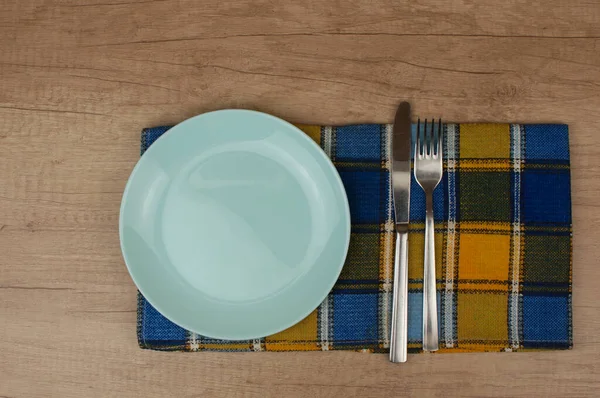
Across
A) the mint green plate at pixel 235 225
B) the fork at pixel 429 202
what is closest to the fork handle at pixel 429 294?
the fork at pixel 429 202

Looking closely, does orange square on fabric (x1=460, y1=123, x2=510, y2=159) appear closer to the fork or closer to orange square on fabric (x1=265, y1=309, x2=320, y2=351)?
the fork

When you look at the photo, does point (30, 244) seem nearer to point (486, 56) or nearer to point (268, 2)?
point (268, 2)

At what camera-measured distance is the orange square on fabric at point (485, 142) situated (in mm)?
776

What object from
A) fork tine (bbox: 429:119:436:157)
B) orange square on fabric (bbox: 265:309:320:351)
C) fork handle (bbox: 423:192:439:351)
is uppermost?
fork tine (bbox: 429:119:436:157)


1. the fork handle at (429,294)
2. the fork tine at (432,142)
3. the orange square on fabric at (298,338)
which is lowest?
the orange square on fabric at (298,338)

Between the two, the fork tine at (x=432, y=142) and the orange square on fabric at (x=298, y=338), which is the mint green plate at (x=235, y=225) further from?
the fork tine at (x=432, y=142)

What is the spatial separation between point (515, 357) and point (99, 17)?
0.79 m

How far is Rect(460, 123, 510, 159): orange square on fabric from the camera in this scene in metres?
0.78

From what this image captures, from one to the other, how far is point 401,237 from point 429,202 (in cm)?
6

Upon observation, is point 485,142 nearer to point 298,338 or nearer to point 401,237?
point 401,237

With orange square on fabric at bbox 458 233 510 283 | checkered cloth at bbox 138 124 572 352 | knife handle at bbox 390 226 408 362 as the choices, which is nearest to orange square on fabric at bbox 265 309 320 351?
checkered cloth at bbox 138 124 572 352

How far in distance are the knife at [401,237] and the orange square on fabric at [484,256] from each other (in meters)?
0.09

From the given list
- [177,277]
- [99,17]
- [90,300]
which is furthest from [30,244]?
[99,17]

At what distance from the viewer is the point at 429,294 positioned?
76 centimetres
